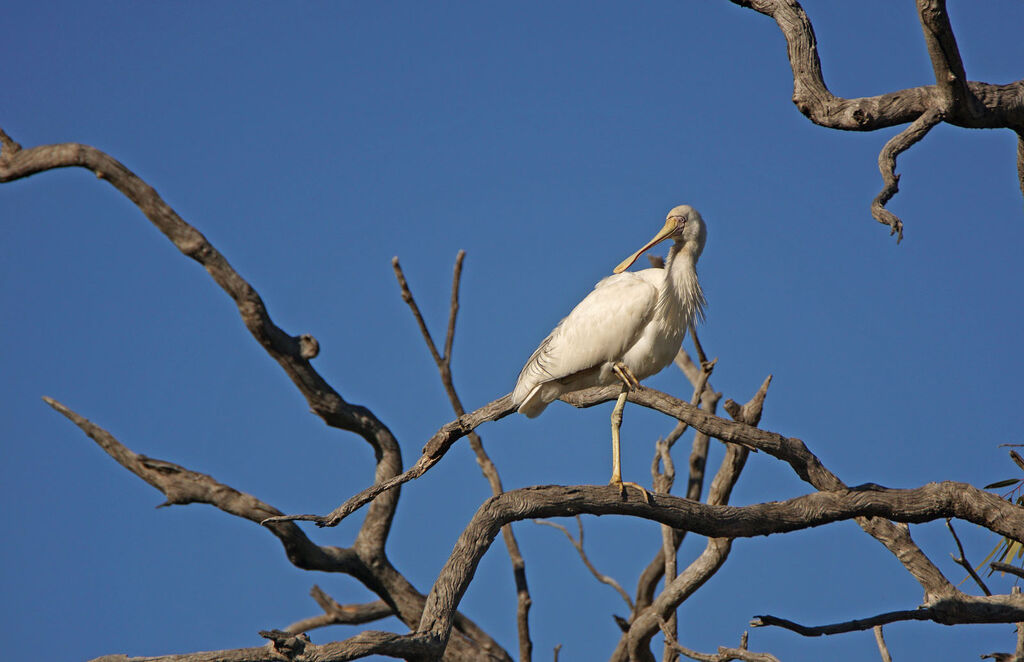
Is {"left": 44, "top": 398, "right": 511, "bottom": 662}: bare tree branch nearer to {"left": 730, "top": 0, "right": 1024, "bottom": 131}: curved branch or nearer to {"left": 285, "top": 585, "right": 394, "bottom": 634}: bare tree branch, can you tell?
{"left": 285, "top": 585, "right": 394, "bottom": 634}: bare tree branch

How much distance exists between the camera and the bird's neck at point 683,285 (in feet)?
21.6

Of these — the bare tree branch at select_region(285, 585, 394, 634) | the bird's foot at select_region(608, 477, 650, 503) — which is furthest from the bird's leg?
the bare tree branch at select_region(285, 585, 394, 634)

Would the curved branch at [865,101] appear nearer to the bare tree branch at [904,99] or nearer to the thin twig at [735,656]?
the bare tree branch at [904,99]

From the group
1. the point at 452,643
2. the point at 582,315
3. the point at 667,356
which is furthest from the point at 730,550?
the point at 452,643

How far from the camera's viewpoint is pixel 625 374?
6.48 metres

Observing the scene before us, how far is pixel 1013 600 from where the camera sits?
514cm

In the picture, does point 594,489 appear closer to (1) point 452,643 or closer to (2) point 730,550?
(2) point 730,550

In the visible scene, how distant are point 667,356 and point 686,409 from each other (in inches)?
48.7

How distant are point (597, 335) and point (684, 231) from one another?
95cm

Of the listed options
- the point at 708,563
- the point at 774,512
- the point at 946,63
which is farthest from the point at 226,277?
the point at 946,63

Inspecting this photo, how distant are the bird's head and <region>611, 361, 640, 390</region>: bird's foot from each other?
0.74 m

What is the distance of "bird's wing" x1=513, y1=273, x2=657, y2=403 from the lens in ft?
21.3

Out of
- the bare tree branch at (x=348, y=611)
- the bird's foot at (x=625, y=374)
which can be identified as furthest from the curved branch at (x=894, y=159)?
the bare tree branch at (x=348, y=611)

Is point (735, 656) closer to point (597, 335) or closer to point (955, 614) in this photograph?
point (955, 614)
